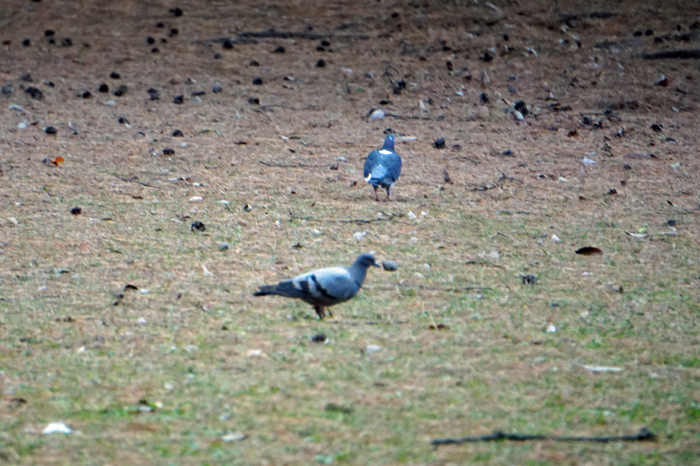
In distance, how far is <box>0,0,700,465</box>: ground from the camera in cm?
316

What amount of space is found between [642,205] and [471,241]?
179 centimetres

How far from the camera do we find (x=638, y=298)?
15.1ft

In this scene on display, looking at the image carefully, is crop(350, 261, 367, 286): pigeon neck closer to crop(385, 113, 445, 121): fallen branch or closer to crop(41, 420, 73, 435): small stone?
crop(41, 420, 73, 435): small stone

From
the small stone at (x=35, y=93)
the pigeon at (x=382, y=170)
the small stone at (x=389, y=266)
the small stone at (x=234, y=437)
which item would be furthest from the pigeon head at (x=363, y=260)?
the small stone at (x=35, y=93)

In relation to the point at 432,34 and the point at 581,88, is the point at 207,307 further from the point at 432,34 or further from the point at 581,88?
the point at 432,34

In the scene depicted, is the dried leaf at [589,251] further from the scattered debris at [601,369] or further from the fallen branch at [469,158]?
the fallen branch at [469,158]

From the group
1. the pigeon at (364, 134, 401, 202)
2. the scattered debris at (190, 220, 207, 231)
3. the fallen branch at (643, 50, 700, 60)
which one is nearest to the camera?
the scattered debris at (190, 220, 207, 231)

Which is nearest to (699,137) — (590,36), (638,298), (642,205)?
(642,205)

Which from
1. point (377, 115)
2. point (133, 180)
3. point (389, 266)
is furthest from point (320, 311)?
point (377, 115)

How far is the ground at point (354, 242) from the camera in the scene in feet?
10.4

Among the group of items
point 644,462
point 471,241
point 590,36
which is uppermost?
point 590,36

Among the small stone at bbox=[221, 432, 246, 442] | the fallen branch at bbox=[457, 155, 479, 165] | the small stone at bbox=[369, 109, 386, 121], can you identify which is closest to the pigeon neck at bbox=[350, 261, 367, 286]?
the small stone at bbox=[221, 432, 246, 442]

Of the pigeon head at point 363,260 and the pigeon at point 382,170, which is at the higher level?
the pigeon at point 382,170

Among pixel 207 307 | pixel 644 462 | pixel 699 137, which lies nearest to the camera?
pixel 644 462
